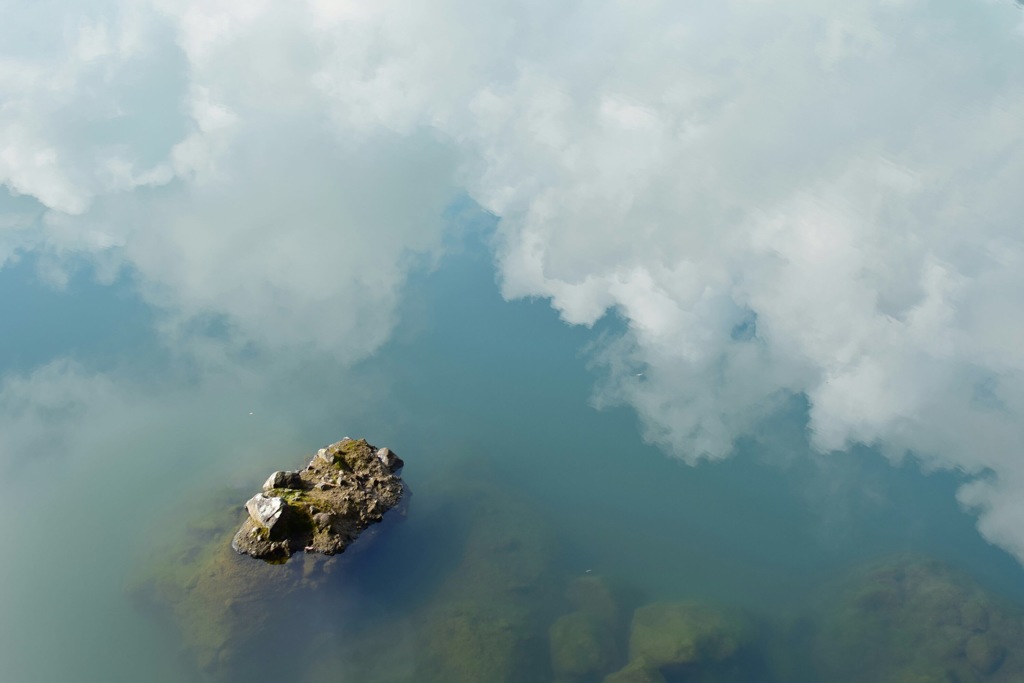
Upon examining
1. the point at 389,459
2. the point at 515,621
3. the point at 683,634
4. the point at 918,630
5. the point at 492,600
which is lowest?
the point at 918,630

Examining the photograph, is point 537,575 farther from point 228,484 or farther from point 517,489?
point 228,484

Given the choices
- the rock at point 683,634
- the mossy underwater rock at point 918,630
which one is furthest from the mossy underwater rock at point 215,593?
the mossy underwater rock at point 918,630

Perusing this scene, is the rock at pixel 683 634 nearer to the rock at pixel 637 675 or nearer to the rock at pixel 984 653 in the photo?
the rock at pixel 637 675

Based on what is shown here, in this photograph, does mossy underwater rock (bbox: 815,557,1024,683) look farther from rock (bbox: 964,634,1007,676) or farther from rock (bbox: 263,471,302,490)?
rock (bbox: 263,471,302,490)

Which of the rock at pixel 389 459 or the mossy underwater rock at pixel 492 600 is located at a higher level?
the rock at pixel 389 459

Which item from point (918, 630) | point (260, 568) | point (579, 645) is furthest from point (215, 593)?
point (918, 630)

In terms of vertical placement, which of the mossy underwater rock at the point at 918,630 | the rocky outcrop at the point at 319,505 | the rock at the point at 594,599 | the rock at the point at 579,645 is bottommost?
the mossy underwater rock at the point at 918,630

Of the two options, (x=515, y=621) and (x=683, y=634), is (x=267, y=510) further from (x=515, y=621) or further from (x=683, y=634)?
(x=683, y=634)
